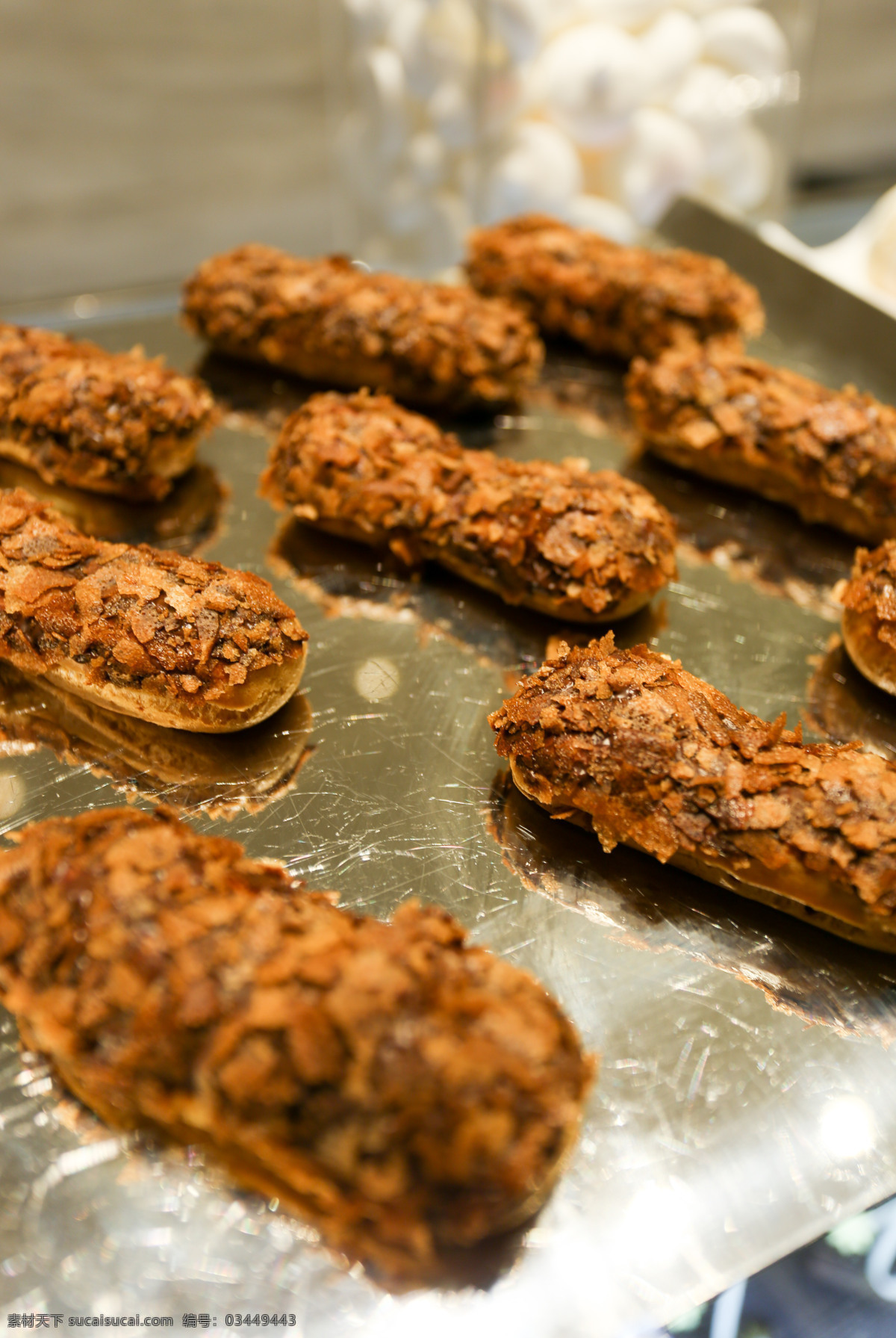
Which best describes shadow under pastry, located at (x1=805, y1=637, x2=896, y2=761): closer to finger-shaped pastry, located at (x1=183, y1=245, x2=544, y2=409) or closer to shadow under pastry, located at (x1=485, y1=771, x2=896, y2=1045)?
shadow under pastry, located at (x1=485, y1=771, x2=896, y2=1045)

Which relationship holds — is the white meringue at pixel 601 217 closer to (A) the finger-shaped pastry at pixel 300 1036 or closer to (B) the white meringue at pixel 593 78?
(B) the white meringue at pixel 593 78

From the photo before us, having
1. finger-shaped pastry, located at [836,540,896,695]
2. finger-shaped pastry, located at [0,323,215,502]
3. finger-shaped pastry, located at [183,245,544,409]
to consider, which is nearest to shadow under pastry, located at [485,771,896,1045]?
finger-shaped pastry, located at [836,540,896,695]

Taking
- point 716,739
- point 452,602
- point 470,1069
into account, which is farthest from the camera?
point 452,602

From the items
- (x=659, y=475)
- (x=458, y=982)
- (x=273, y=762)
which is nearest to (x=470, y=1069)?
(x=458, y=982)

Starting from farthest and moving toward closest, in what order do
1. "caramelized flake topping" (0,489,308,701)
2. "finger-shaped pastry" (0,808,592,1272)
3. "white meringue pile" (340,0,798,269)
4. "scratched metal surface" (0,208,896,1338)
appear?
"white meringue pile" (340,0,798,269)
"caramelized flake topping" (0,489,308,701)
"scratched metal surface" (0,208,896,1338)
"finger-shaped pastry" (0,808,592,1272)

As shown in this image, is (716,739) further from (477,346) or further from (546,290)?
(546,290)

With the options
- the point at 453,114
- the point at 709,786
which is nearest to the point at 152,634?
the point at 709,786
